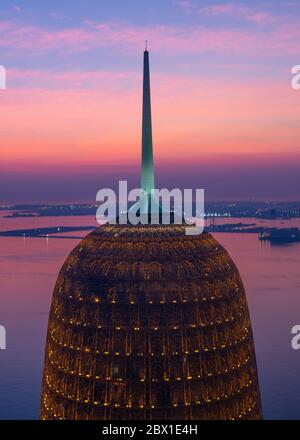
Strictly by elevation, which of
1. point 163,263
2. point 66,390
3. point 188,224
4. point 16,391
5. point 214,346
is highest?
point 188,224

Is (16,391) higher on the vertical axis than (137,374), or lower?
lower

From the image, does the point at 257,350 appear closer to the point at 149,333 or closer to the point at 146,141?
the point at 149,333

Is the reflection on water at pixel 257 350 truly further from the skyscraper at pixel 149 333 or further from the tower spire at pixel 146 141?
the tower spire at pixel 146 141

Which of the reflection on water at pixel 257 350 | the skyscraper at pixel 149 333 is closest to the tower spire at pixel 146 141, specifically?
the skyscraper at pixel 149 333
